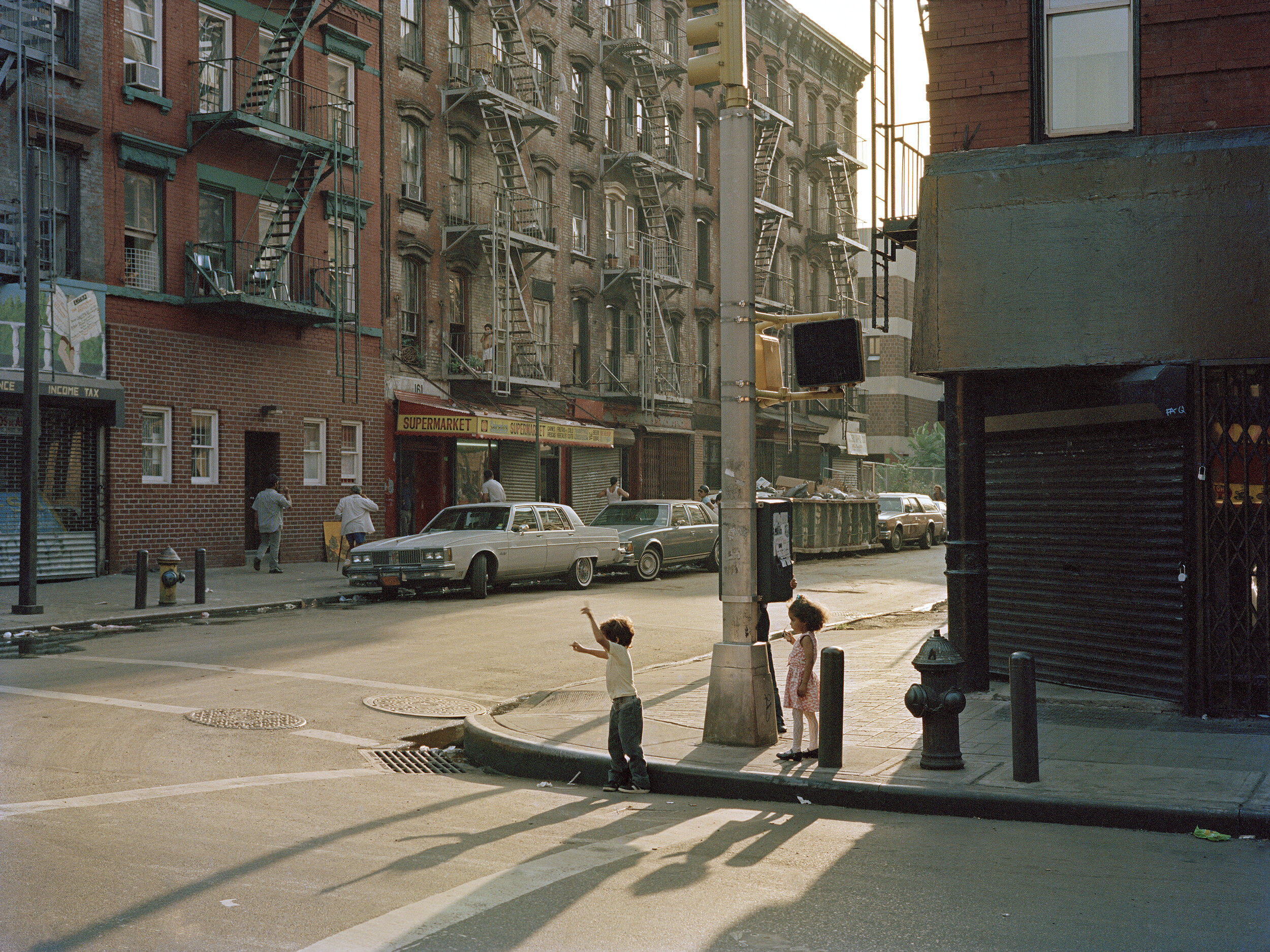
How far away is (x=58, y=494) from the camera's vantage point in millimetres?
20297

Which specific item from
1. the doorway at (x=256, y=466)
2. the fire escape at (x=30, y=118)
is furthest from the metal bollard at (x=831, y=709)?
the doorway at (x=256, y=466)

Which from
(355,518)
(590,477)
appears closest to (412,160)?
(590,477)

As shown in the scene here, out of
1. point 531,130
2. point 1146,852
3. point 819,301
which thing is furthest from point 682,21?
point 1146,852

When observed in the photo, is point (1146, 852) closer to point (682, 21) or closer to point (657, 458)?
point (657, 458)

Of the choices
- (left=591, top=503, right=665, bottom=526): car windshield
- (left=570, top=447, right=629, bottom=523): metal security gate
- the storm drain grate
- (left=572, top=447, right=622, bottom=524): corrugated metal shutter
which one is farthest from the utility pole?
(left=570, top=447, right=629, bottom=523): metal security gate

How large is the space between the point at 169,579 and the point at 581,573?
6925mm

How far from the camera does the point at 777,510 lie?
8.22 meters

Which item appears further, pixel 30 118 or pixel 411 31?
pixel 411 31

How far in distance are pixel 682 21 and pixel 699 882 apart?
125 ft

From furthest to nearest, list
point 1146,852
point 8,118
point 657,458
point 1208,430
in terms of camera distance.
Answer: point 657,458 → point 8,118 → point 1208,430 → point 1146,852

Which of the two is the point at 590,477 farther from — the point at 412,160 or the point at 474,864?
the point at 474,864

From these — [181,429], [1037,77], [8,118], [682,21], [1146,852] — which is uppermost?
[682,21]

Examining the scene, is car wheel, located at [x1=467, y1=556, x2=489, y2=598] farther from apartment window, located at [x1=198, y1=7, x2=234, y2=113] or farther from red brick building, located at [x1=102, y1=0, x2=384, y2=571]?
apartment window, located at [x1=198, y1=7, x2=234, y2=113]

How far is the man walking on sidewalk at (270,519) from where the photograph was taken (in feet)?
71.9
